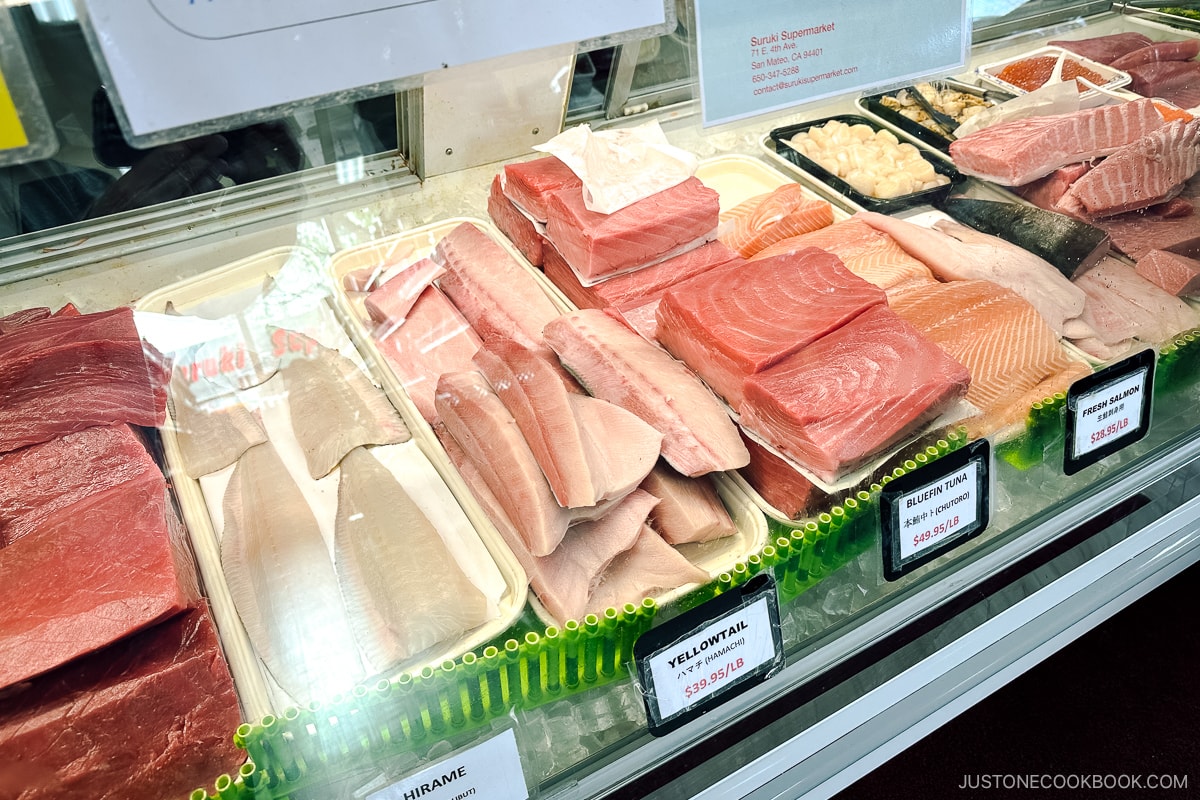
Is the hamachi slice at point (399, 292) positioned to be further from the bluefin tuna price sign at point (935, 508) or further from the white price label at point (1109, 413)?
the white price label at point (1109, 413)

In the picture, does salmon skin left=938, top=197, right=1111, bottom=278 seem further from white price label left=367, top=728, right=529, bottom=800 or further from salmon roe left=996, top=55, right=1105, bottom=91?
white price label left=367, top=728, right=529, bottom=800

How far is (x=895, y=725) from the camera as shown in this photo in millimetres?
1481

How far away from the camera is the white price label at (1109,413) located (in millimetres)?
1393

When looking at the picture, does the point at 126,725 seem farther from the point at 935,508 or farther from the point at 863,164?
the point at 863,164

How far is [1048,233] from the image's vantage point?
1860 millimetres

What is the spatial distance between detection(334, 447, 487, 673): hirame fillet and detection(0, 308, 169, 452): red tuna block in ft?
1.06

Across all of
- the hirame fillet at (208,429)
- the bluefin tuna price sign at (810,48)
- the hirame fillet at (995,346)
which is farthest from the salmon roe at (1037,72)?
the hirame fillet at (208,429)

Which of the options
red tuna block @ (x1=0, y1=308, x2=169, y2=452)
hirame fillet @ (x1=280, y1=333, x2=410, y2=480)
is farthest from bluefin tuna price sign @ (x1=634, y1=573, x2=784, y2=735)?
red tuna block @ (x1=0, y1=308, x2=169, y2=452)

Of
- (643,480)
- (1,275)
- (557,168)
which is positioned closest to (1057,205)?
(557,168)

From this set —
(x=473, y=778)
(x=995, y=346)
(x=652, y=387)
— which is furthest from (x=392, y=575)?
(x=995, y=346)

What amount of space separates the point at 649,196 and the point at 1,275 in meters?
1.14

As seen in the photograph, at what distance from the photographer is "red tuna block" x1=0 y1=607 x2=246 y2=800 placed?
949 millimetres

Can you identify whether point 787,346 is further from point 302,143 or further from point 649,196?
point 302,143

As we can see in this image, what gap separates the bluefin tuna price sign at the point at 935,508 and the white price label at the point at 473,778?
599 millimetres
